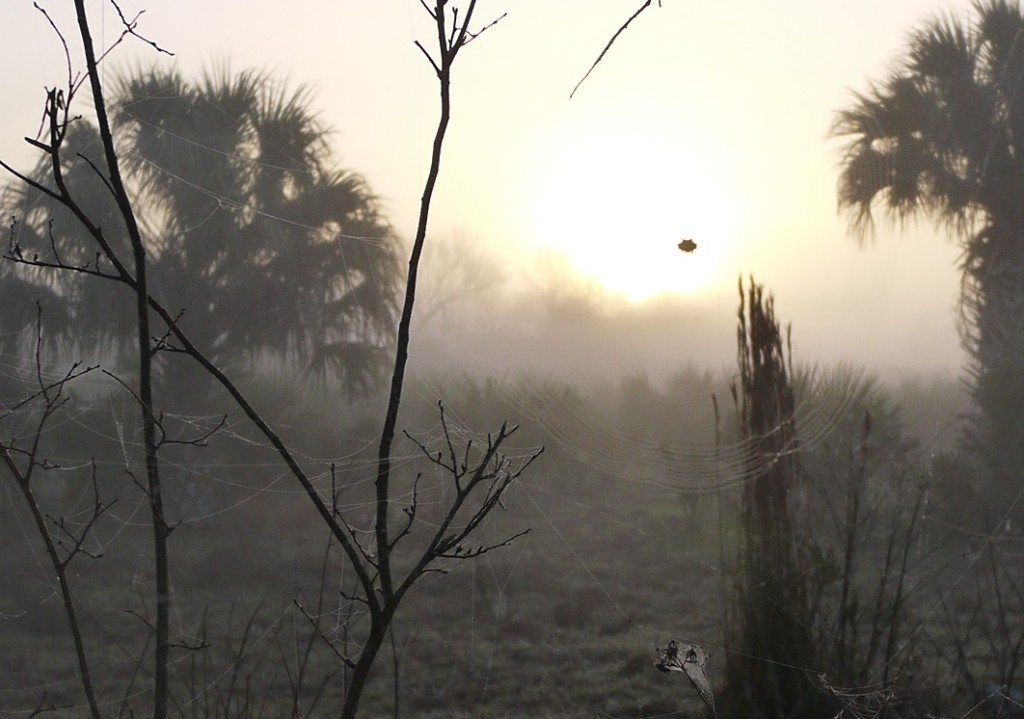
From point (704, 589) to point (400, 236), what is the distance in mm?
898

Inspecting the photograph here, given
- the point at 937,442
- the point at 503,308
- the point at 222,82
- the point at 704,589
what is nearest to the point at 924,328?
the point at 937,442

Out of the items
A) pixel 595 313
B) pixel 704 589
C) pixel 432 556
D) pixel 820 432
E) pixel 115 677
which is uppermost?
pixel 595 313

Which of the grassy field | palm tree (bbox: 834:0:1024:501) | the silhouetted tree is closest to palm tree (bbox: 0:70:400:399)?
the grassy field

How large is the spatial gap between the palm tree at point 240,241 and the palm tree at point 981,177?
119 cm

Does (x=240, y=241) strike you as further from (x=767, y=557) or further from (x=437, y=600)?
→ (x=767, y=557)

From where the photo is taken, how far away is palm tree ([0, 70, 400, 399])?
5.57 ft

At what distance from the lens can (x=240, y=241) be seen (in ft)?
5.82

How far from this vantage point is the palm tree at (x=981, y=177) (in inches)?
81.4

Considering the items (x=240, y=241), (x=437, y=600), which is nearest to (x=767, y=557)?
(x=437, y=600)

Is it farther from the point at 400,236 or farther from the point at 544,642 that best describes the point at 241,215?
the point at 544,642

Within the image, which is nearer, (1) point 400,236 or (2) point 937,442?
(1) point 400,236

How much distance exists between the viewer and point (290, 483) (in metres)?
1.87

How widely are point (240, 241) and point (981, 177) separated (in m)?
1.78

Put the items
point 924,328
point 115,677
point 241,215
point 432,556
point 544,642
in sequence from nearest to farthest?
point 432,556
point 115,677
point 544,642
point 241,215
point 924,328
